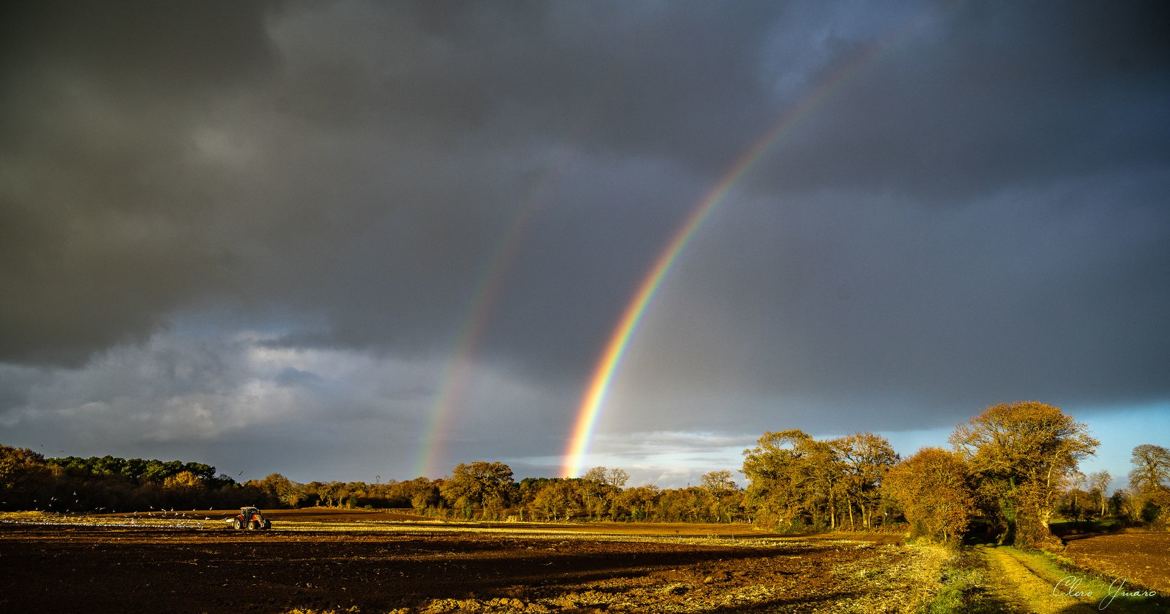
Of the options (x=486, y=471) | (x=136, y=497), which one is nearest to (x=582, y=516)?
(x=486, y=471)

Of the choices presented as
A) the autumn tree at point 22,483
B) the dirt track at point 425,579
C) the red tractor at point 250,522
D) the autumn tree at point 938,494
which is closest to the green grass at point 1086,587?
the dirt track at point 425,579

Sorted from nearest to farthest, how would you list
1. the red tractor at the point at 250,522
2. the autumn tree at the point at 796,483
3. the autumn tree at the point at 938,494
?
the autumn tree at the point at 938,494 → the red tractor at the point at 250,522 → the autumn tree at the point at 796,483

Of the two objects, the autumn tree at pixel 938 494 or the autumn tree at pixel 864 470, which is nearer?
the autumn tree at pixel 938 494

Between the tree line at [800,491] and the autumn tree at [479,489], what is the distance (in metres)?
0.31

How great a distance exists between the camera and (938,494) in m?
62.3

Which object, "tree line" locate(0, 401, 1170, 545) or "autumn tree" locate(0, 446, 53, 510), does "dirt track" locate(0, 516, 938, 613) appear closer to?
"tree line" locate(0, 401, 1170, 545)

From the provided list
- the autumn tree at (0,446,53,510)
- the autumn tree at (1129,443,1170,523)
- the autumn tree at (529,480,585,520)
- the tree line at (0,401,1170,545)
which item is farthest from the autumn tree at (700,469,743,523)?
the autumn tree at (0,446,53,510)

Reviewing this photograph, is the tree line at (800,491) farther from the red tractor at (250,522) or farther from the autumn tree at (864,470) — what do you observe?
the red tractor at (250,522)

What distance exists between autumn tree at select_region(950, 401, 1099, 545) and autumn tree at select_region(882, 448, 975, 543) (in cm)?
382

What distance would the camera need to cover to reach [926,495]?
63625 mm

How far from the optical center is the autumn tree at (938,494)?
6078 cm

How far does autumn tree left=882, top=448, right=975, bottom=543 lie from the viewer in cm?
6078

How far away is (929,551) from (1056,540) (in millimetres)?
14790

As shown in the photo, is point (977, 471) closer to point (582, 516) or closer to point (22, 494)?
point (582, 516)
